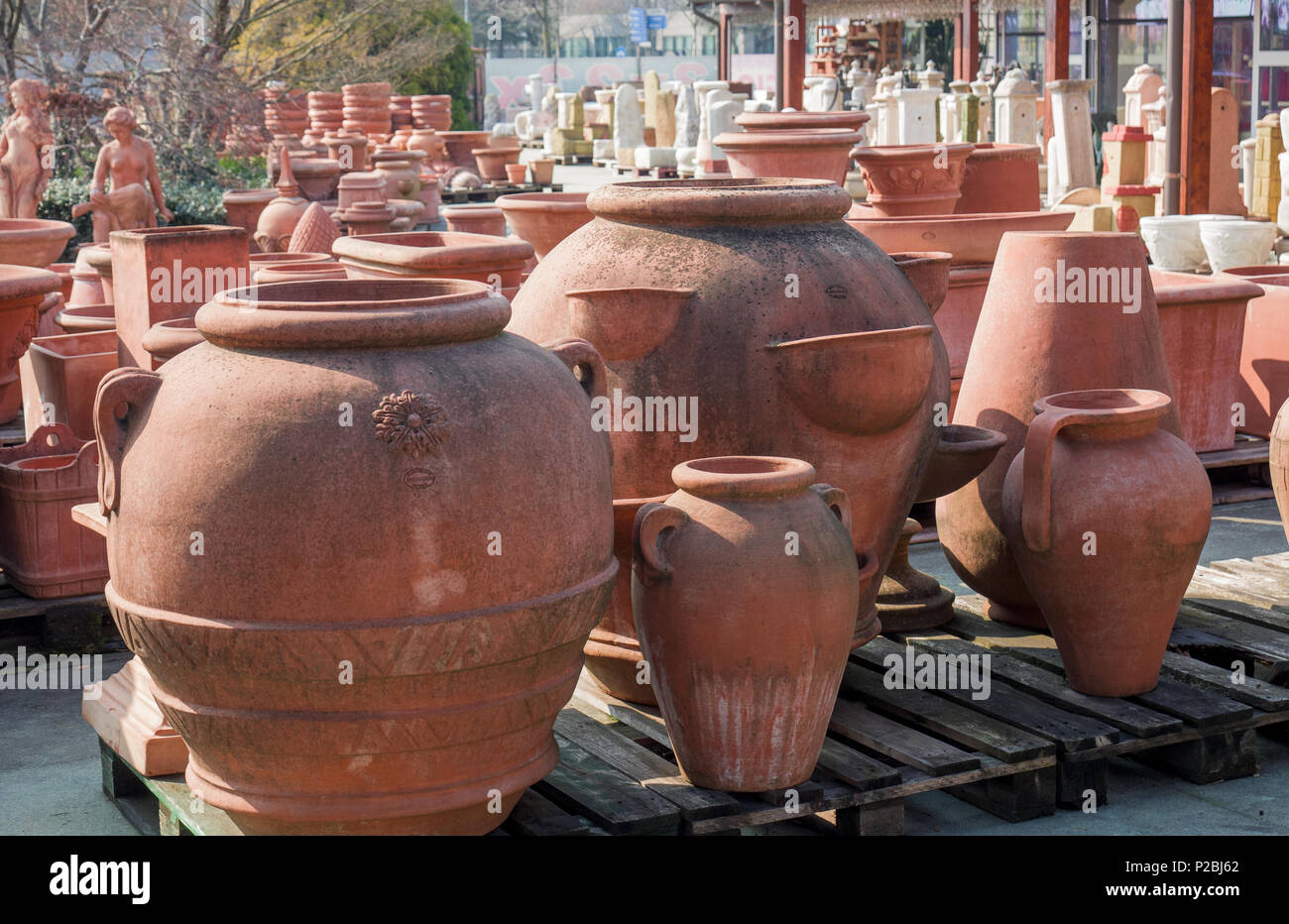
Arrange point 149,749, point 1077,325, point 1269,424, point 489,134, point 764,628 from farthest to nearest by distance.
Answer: point 489,134, point 1269,424, point 1077,325, point 149,749, point 764,628

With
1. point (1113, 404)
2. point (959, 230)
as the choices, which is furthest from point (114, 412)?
point (959, 230)

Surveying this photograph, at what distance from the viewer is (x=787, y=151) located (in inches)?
240

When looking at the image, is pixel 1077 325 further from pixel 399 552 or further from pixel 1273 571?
pixel 399 552

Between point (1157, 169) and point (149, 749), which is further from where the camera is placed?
point (1157, 169)

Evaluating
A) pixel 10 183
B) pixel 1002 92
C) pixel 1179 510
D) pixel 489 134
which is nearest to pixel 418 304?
pixel 1179 510

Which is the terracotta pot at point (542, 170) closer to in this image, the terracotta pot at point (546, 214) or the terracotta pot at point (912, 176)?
the terracotta pot at point (912, 176)

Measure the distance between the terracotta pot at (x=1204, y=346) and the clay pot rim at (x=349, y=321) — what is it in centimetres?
363

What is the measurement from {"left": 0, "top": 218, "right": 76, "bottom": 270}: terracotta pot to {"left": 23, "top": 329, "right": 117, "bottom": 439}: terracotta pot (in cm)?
58

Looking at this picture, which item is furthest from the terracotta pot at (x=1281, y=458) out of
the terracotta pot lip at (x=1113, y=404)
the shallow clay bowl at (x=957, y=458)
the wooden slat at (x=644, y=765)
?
the wooden slat at (x=644, y=765)

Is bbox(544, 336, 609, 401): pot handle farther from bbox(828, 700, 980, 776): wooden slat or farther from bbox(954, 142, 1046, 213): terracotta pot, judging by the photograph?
bbox(954, 142, 1046, 213): terracotta pot

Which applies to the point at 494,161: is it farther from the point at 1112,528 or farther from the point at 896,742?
the point at 896,742

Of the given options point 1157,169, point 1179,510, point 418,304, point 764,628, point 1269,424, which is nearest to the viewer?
point 418,304

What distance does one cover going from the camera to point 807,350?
337cm

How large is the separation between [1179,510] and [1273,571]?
4.13 feet
